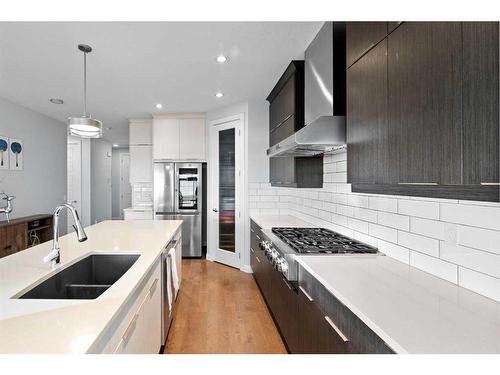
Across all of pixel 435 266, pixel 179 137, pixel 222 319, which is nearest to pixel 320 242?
pixel 435 266

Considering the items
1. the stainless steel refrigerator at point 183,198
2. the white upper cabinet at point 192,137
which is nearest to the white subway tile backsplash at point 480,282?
the stainless steel refrigerator at point 183,198

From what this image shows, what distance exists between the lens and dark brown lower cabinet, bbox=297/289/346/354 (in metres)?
1.21

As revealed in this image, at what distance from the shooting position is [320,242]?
201 centimetres

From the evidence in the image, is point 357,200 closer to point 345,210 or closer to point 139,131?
point 345,210

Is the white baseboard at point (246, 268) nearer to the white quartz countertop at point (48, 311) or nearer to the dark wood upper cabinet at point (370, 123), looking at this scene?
the white quartz countertop at point (48, 311)

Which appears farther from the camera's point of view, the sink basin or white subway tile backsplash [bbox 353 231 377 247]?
white subway tile backsplash [bbox 353 231 377 247]

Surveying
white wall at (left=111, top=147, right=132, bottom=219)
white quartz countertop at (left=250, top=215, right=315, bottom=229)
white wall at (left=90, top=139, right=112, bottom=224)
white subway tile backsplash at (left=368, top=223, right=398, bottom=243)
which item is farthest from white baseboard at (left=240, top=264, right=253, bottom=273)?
white wall at (left=111, top=147, right=132, bottom=219)

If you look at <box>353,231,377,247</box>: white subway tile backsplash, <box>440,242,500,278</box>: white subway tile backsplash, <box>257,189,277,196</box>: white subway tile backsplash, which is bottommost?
<box>353,231,377,247</box>: white subway tile backsplash

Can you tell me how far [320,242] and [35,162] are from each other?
16.5ft

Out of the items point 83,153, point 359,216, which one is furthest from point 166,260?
point 83,153

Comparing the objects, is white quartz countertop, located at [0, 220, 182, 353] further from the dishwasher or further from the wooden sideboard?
the wooden sideboard

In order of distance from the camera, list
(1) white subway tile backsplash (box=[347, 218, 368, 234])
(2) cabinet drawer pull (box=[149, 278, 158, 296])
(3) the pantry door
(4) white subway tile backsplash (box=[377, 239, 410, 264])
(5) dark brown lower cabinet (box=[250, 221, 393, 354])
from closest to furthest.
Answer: (5) dark brown lower cabinet (box=[250, 221, 393, 354]), (4) white subway tile backsplash (box=[377, 239, 410, 264]), (2) cabinet drawer pull (box=[149, 278, 158, 296]), (1) white subway tile backsplash (box=[347, 218, 368, 234]), (3) the pantry door

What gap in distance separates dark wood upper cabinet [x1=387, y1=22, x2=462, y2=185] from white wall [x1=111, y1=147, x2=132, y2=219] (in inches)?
A: 367
